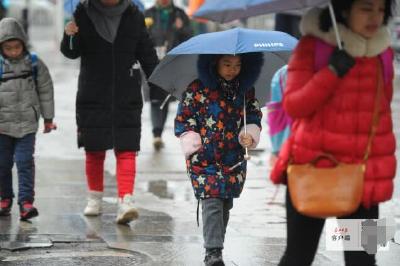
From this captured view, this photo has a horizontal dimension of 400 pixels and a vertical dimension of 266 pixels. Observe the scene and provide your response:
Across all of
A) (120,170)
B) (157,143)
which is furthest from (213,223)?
(157,143)

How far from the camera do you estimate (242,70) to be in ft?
21.5

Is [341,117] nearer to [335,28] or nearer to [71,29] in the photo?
[335,28]

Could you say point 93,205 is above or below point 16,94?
below

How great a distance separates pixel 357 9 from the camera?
16.1 feet

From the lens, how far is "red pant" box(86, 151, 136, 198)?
8.20 m

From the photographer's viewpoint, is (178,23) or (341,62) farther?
(178,23)

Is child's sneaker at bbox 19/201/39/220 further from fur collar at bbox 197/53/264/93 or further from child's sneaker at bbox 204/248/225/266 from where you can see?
fur collar at bbox 197/53/264/93

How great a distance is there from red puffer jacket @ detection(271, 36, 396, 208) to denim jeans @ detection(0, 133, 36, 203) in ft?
12.2

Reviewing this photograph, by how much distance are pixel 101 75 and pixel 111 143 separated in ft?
1.77

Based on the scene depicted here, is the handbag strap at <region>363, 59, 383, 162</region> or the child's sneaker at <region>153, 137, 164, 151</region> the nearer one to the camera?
the handbag strap at <region>363, 59, 383, 162</region>

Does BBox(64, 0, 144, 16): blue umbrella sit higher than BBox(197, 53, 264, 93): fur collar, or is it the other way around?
BBox(64, 0, 144, 16): blue umbrella

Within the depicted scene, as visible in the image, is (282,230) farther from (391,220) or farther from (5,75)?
(5,75)

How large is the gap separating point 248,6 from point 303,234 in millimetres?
1211

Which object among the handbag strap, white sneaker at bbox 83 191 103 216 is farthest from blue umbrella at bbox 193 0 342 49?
white sneaker at bbox 83 191 103 216
